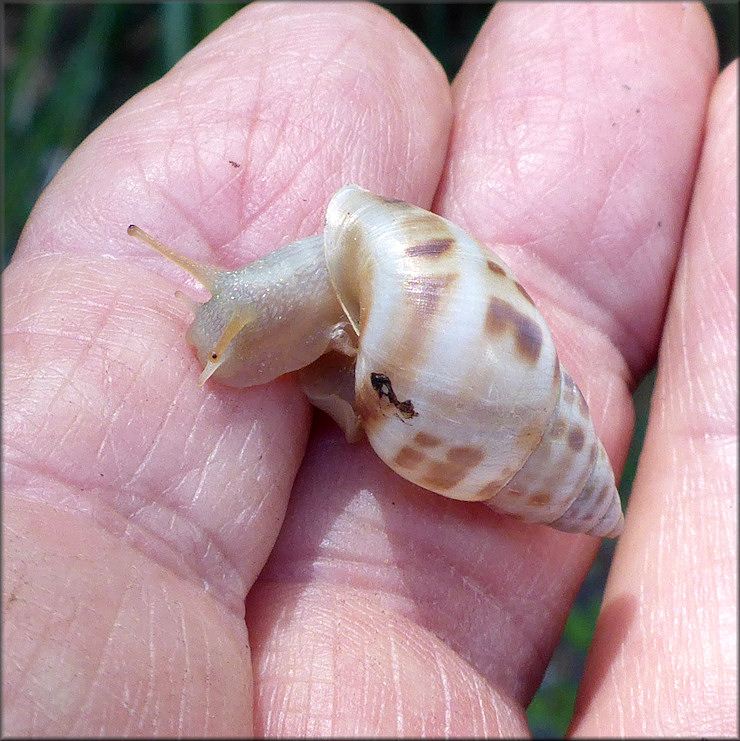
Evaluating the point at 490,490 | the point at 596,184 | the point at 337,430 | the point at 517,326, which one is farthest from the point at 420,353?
the point at 596,184

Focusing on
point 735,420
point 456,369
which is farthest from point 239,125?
point 735,420

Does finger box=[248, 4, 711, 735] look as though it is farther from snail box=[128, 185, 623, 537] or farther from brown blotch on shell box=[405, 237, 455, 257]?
brown blotch on shell box=[405, 237, 455, 257]

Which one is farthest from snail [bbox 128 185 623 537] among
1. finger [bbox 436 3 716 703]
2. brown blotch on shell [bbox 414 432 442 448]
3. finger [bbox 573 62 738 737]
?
finger [bbox 436 3 716 703]

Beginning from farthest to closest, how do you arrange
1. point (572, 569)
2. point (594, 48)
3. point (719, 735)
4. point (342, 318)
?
point (594, 48) → point (572, 569) → point (342, 318) → point (719, 735)

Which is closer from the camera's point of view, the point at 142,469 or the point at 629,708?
the point at 629,708

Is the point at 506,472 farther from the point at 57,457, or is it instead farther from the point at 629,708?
the point at 57,457

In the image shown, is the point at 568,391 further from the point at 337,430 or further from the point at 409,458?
the point at 337,430
